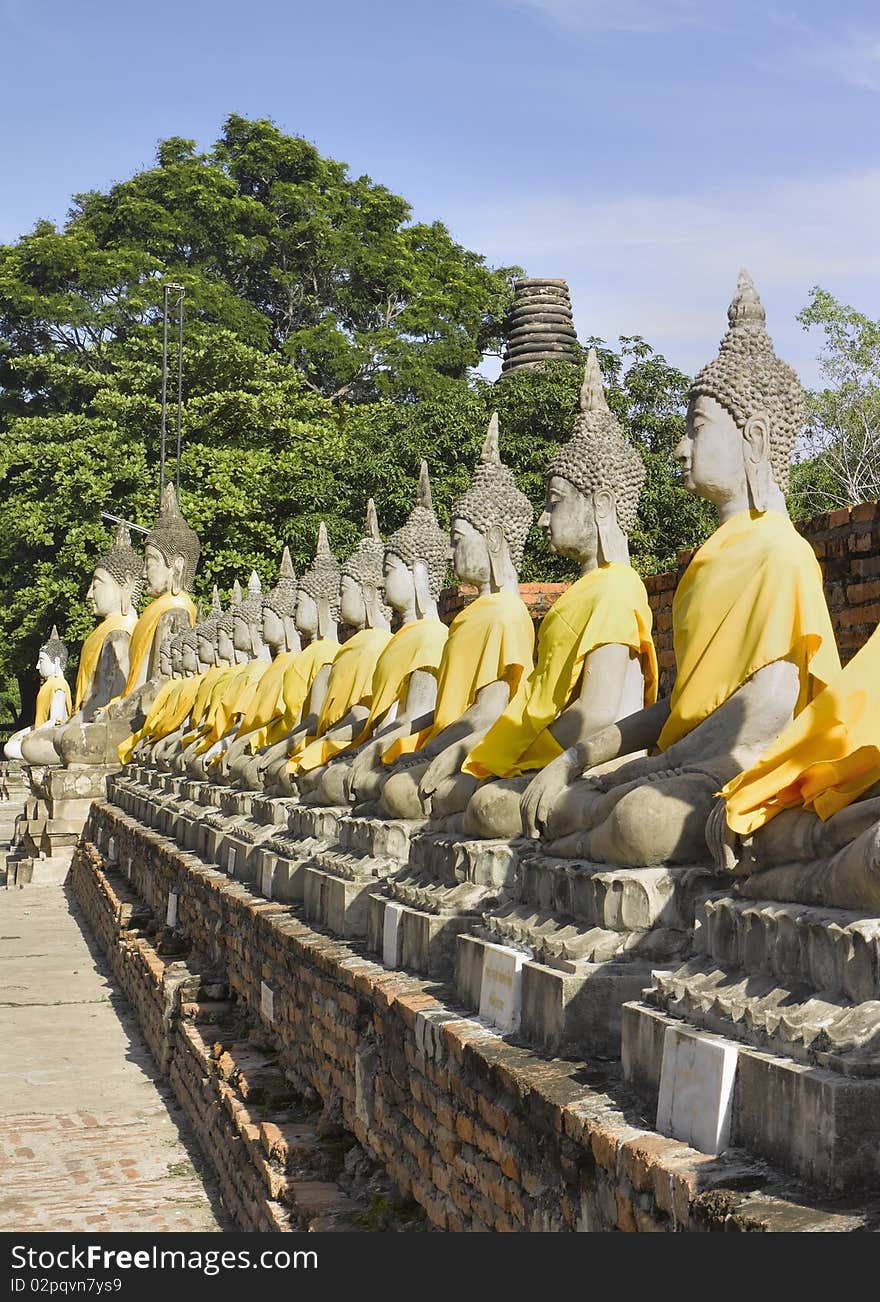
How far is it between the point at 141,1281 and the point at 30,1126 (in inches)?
174

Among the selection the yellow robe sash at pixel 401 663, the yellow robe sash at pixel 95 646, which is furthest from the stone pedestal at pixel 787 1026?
the yellow robe sash at pixel 95 646

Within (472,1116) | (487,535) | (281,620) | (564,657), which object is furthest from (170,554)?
(472,1116)

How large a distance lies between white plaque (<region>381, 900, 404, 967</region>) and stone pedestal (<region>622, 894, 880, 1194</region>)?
204cm

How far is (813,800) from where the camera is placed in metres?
3.54

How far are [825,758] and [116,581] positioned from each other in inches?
785

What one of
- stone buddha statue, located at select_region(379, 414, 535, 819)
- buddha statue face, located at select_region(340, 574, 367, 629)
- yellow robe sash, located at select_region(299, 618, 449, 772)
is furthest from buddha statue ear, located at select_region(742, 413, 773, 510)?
buddha statue face, located at select_region(340, 574, 367, 629)

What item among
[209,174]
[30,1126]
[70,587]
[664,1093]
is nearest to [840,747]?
[664,1093]

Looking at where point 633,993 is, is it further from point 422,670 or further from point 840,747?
point 422,670

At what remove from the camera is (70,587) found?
30.3 m

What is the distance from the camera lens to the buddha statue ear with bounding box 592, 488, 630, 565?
19.7ft

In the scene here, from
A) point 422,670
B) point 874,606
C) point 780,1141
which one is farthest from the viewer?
point 422,670

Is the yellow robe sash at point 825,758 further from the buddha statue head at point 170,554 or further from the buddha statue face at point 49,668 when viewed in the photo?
the buddha statue face at point 49,668

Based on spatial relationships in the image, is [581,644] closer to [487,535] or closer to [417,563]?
[487,535]

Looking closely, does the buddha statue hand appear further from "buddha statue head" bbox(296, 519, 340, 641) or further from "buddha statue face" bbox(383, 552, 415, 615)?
"buddha statue head" bbox(296, 519, 340, 641)
